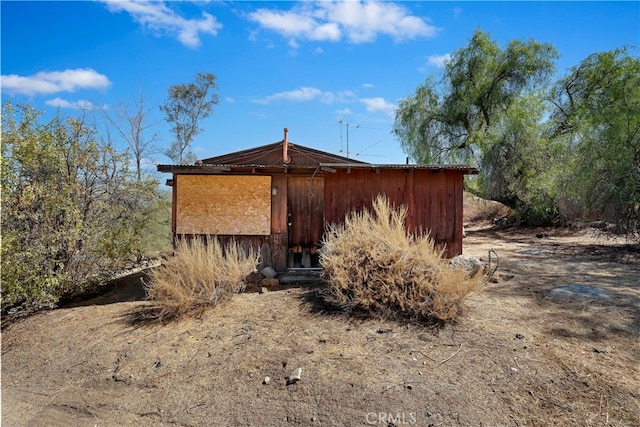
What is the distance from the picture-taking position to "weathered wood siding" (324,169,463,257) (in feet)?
25.8

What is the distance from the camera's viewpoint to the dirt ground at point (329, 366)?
11.1 ft

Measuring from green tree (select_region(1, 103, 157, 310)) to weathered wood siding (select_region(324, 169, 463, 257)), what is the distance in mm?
4349

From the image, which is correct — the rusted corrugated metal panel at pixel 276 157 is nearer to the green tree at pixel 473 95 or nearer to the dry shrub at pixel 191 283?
the dry shrub at pixel 191 283

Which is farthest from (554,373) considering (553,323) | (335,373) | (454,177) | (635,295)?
(454,177)

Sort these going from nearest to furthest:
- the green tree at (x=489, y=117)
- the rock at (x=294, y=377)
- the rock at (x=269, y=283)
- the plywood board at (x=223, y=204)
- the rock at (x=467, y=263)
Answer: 1. the rock at (x=294, y=377)
2. the rock at (x=467, y=263)
3. the rock at (x=269, y=283)
4. the plywood board at (x=223, y=204)
5. the green tree at (x=489, y=117)

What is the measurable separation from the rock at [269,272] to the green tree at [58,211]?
9.28 ft

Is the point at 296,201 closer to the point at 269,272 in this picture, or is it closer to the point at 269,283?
the point at 269,272

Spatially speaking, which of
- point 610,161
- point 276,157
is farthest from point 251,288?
point 610,161

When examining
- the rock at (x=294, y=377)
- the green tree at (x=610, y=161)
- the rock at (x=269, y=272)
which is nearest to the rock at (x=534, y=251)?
the green tree at (x=610, y=161)

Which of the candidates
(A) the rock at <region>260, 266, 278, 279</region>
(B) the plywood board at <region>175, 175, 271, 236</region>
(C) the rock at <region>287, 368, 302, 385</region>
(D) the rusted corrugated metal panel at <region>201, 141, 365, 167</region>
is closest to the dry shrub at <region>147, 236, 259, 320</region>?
(A) the rock at <region>260, 266, 278, 279</region>

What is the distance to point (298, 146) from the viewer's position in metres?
10.1

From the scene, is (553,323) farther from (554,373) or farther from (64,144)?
(64,144)

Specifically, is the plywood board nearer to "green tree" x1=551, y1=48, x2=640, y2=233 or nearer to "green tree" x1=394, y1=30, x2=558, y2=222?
"green tree" x1=551, y1=48, x2=640, y2=233

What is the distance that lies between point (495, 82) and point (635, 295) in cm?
1387
